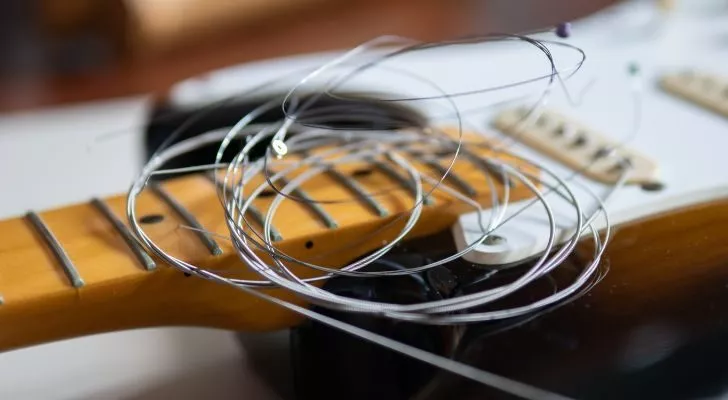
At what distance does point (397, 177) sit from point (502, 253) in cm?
9

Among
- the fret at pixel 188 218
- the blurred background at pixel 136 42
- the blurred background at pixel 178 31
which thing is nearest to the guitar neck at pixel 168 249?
the fret at pixel 188 218

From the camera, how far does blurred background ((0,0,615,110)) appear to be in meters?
1.39

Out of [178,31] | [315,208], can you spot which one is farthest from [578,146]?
[178,31]

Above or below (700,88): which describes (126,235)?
above

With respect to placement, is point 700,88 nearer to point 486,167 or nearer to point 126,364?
point 486,167

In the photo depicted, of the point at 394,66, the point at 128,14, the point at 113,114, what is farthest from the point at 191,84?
the point at 128,14

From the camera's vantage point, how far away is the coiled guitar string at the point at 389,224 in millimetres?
392

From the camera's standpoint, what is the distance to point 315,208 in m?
0.46

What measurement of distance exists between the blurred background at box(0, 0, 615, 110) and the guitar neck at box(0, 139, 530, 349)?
2.92ft

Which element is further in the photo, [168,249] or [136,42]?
[136,42]

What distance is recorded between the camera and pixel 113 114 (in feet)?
2.40

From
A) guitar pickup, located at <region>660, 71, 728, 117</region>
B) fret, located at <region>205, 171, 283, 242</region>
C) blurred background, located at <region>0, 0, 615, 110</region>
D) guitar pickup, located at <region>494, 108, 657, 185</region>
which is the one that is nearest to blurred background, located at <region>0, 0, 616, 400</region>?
blurred background, located at <region>0, 0, 615, 110</region>

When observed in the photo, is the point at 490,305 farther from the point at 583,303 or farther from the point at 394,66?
the point at 394,66

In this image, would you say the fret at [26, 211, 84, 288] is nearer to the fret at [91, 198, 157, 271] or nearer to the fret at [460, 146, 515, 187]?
the fret at [91, 198, 157, 271]
